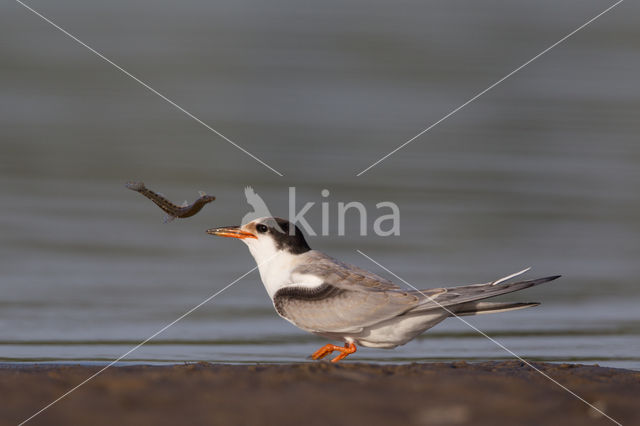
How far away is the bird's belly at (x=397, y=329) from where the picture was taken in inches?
245

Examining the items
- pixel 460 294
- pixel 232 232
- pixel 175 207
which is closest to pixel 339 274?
pixel 460 294

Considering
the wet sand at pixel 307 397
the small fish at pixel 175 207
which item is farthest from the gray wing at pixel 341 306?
the small fish at pixel 175 207

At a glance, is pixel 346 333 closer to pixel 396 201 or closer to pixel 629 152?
pixel 396 201

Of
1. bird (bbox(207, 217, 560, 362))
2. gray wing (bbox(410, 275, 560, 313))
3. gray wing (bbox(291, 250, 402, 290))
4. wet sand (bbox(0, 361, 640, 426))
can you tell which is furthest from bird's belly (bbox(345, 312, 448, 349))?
wet sand (bbox(0, 361, 640, 426))

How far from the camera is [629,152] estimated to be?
1422cm

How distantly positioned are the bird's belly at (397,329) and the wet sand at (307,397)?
3.25ft

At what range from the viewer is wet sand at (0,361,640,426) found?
4.46 m

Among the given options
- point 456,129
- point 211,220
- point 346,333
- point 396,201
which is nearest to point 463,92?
point 456,129

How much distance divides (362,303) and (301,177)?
6014 millimetres

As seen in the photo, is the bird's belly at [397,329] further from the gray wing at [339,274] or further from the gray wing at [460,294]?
the gray wing at [339,274]

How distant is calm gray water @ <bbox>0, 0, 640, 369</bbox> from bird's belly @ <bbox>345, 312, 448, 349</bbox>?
0.54 meters

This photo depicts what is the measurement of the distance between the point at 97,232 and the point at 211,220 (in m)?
→ 1.10

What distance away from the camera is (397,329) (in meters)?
6.24

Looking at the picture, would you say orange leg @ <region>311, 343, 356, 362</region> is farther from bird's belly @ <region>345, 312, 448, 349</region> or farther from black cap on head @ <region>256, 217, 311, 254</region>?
black cap on head @ <region>256, 217, 311, 254</region>
